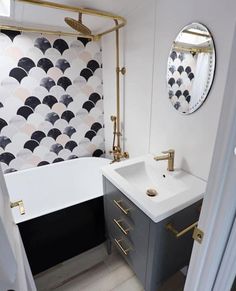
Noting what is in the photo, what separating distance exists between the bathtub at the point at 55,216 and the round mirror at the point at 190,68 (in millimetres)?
1003

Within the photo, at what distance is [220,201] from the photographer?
57cm

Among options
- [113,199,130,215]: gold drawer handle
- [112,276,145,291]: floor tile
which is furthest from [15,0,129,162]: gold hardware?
[112,276,145,291]: floor tile

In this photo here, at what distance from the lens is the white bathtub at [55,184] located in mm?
2092

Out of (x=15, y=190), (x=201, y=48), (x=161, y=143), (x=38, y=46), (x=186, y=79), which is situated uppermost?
(x=38, y=46)

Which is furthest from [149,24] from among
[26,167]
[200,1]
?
[26,167]

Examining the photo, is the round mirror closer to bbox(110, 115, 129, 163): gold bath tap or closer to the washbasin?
the washbasin

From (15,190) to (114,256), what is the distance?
1.30 m

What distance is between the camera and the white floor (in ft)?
4.73

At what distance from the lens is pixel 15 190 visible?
2078mm

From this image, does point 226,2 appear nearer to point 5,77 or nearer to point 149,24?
point 149,24

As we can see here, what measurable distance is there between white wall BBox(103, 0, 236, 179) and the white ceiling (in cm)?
13

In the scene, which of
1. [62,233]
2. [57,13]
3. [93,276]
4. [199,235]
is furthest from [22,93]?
[199,235]

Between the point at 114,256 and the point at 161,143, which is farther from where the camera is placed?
the point at 114,256

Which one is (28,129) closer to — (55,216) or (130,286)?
(55,216)
